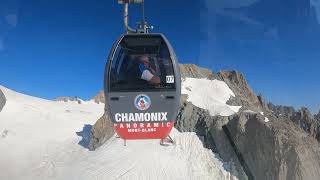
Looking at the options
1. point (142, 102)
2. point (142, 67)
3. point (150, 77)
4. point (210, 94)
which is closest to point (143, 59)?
point (142, 67)

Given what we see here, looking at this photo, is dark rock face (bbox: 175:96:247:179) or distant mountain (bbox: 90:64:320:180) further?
dark rock face (bbox: 175:96:247:179)

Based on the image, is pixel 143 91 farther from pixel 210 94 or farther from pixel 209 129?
pixel 210 94

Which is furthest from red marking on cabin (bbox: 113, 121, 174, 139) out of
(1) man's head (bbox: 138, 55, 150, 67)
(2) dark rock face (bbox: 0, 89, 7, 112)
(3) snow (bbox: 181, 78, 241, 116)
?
(2) dark rock face (bbox: 0, 89, 7, 112)

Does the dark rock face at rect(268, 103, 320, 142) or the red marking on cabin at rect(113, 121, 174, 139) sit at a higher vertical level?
the dark rock face at rect(268, 103, 320, 142)

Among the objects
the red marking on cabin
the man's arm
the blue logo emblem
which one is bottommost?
the red marking on cabin

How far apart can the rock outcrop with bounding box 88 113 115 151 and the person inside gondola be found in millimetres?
69959

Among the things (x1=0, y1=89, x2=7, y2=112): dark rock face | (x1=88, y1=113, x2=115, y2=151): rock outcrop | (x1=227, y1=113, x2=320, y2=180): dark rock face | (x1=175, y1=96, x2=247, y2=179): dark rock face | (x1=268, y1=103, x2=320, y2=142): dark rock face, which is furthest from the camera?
(x1=0, y1=89, x2=7, y2=112): dark rock face

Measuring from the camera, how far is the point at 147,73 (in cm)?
1545

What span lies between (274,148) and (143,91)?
5677cm

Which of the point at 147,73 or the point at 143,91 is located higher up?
the point at 147,73

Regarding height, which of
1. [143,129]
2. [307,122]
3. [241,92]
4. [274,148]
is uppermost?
[241,92]

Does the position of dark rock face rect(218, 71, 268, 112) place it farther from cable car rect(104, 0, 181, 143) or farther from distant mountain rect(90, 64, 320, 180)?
cable car rect(104, 0, 181, 143)

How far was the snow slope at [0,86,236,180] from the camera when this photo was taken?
244ft

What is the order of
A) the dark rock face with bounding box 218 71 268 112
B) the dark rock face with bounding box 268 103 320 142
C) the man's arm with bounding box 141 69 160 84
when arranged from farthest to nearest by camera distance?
the dark rock face with bounding box 218 71 268 112
the dark rock face with bounding box 268 103 320 142
the man's arm with bounding box 141 69 160 84
